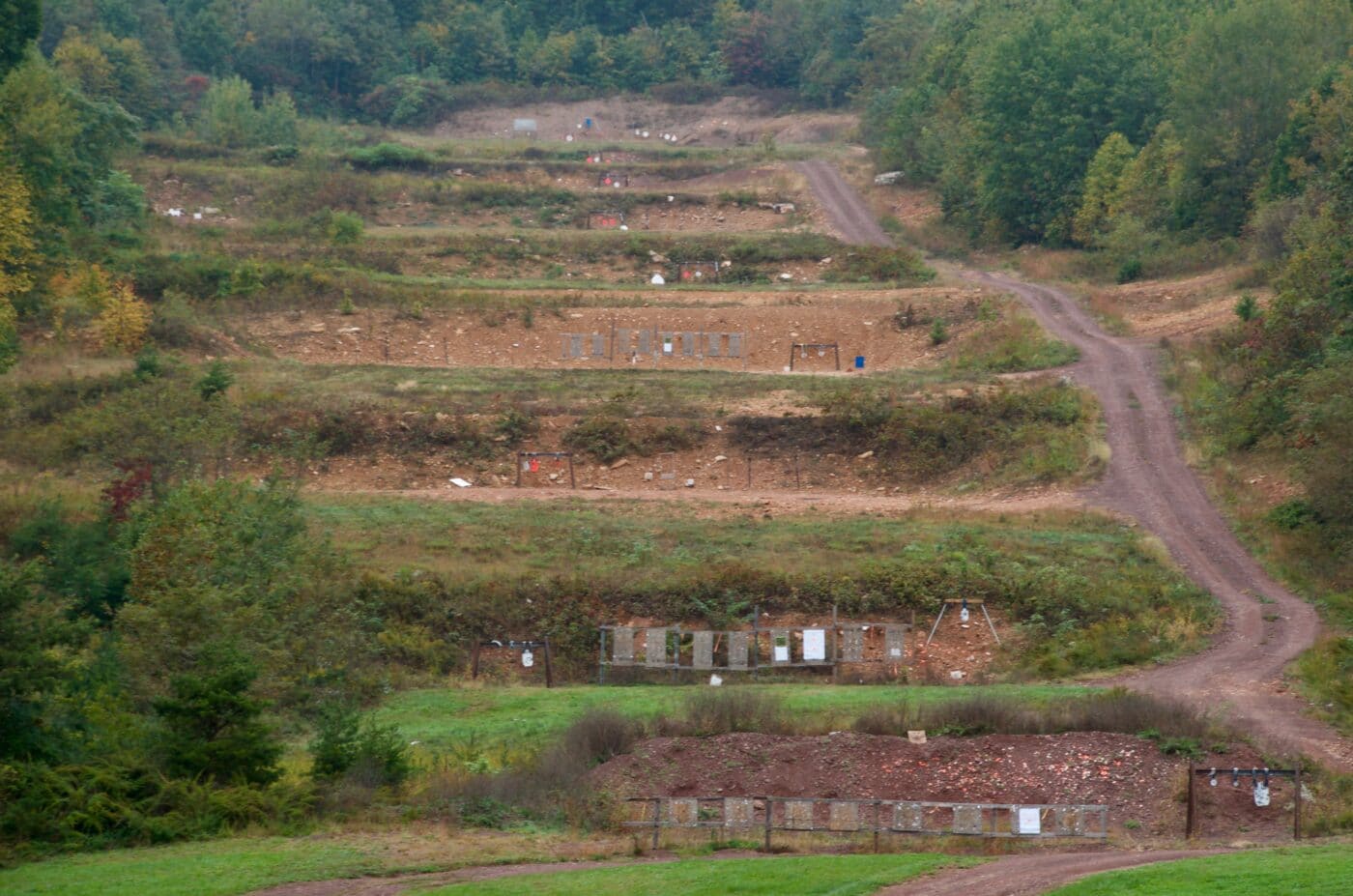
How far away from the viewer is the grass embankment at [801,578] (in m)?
29.4

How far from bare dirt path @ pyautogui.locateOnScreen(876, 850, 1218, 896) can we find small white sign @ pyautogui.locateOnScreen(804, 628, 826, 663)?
423 inches

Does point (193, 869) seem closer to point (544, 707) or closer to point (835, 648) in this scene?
point (544, 707)

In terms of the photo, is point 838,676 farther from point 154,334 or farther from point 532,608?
point 154,334

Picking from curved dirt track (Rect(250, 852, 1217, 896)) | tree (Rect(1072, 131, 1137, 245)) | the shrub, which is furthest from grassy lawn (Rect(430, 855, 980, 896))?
tree (Rect(1072, 131, 1137, 245))

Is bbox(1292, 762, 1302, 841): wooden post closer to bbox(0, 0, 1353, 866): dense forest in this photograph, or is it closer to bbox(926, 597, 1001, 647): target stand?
bbox(0, 0, 1353, 866): dense forest

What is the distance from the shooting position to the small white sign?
28.8 metres

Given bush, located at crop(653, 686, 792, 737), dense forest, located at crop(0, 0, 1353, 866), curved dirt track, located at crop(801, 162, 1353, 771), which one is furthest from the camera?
curved dirt track, located at crop(801, 162, 1353, 771)

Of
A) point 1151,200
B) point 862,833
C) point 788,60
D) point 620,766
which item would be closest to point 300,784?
point 620,766

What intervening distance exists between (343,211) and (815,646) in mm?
42374

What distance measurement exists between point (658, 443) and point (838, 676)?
45.7 feet

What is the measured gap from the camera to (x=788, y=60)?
98.1 metres

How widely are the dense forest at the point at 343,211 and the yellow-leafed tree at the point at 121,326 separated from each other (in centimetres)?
7

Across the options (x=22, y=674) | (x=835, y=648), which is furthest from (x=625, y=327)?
(x=22, y=674)

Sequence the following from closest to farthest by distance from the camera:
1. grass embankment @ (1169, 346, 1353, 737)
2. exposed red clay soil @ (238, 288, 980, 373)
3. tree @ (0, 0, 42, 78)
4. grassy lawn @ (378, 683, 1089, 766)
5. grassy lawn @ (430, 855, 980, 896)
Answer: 1. grassy lawn @ (430, 855, 980, 896)
2. grassy lawn @ (378, 683, 1089, 766)
3. grass embankment @ (1169, 346, 1353, 737)
4. exposed red clay soil @ (238, 288, 980, 373)
5. tree @ (0, 0, 42, 78)
